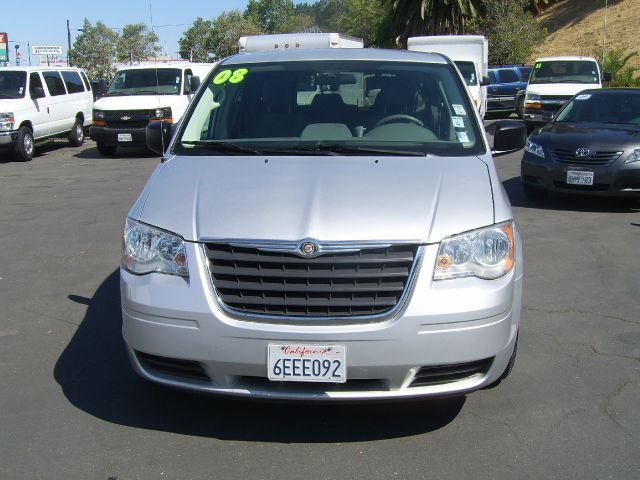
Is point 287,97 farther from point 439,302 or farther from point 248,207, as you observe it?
point 439,302

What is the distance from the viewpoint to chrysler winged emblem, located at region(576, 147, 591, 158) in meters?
9.76

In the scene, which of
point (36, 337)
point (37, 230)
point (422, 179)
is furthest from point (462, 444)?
point (37, 230)

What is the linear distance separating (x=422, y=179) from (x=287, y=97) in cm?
147

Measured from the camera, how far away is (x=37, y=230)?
9094mm

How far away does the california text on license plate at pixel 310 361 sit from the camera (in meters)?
3.44

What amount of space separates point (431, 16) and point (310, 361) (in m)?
42.0

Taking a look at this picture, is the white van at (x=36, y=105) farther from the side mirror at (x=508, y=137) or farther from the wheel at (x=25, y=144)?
the side mirror at (x=508, y=137)

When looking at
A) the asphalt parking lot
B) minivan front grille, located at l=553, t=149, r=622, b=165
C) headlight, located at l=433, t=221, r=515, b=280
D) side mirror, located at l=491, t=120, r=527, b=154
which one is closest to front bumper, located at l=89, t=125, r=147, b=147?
minivan front grille, located at l=553, t=149, r=622, b=165

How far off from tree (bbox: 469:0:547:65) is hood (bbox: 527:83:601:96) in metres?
15.6

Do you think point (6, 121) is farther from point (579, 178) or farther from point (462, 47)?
point (462, 47)

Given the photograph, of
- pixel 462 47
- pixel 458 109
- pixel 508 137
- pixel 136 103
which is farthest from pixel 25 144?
pixel 458 109

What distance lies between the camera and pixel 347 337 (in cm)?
342

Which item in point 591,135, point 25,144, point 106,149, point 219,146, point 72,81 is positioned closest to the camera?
point 219,146

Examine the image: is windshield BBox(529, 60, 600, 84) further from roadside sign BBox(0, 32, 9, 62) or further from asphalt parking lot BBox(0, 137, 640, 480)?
roadside sign BBox(0, 32, 9, 62)
